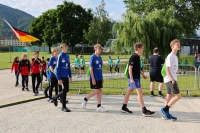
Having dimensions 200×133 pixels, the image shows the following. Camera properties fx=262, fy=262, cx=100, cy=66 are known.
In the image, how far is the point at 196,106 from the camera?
7.69 meters

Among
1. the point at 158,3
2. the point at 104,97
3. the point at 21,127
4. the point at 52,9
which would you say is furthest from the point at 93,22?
the point at 21,127

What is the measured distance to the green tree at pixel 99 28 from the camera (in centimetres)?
5881

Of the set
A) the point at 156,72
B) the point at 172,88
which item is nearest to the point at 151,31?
the point at 156,72

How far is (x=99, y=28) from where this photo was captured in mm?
59000

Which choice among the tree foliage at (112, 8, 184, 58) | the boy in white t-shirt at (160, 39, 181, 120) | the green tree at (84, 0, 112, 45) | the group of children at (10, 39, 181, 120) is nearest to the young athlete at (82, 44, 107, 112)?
the group of children at (10, 39, 181, 120)

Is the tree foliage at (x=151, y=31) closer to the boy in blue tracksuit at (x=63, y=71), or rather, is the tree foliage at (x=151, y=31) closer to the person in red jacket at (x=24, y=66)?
the person in red jacket at (x=24, y=66)

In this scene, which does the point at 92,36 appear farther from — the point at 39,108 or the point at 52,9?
the point at 39,108

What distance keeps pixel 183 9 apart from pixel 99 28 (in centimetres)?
2709

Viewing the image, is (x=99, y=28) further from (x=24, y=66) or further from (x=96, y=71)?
(x=96, y=71)

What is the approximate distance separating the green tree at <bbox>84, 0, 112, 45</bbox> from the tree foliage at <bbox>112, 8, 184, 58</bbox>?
105ft

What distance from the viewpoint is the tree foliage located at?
24984 millimetres

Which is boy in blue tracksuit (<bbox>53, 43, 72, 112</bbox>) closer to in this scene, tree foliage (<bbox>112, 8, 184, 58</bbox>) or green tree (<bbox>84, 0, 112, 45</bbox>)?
tree foliage (<bbox>112, 8, 184, 58</bbox>)

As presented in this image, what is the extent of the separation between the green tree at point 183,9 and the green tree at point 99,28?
23.8 metres

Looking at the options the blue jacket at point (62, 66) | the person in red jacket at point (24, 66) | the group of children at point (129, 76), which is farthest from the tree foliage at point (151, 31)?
the blue jacket at point (62, 66)
